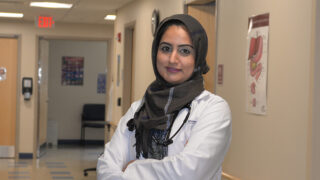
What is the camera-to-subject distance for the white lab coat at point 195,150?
5.45 feet

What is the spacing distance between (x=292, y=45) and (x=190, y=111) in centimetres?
134

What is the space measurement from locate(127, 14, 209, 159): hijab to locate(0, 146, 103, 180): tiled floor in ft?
21.7

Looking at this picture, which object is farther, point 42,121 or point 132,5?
point 42,121

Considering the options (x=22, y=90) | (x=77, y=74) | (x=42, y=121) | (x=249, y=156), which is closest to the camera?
(x=249, y=156)

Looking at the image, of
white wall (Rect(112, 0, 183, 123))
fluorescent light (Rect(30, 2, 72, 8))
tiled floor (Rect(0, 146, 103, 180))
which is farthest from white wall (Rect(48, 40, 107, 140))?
white wall (Rect(112, 0, 183, 123))

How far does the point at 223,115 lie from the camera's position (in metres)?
1.73

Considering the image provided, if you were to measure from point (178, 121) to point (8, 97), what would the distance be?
9.19 m

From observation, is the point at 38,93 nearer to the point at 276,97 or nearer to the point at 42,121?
the point at 42,121

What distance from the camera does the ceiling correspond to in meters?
7.62

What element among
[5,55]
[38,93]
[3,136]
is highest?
[5,55]

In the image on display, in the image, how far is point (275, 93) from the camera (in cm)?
315

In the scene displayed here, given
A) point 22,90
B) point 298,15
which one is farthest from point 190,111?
point 22,90

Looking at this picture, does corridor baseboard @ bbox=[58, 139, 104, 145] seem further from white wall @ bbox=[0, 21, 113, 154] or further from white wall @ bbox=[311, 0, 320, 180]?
A: white wall @ bbox=[311, 0, 320, 180]

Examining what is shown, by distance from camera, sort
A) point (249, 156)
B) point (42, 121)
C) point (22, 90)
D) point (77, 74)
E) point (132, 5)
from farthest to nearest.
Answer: point (77, 74) < point (42, 121) < point (22, 90) < point (132, 5) < point (249, 156)
